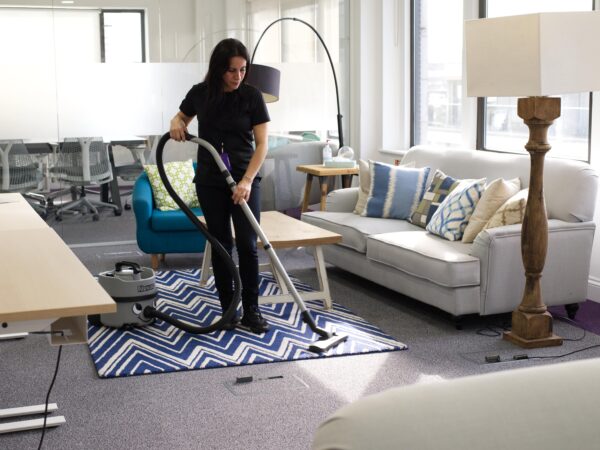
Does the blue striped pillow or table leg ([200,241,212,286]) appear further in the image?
the blue striped pillow

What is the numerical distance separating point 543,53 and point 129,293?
226 centimetres

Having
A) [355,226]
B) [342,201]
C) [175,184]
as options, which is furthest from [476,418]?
[175,184]

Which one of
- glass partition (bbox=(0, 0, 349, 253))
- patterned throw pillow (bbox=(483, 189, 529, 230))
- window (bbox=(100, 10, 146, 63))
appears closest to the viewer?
patterned throw pillow (bbox=(483, 189, 529, 230))

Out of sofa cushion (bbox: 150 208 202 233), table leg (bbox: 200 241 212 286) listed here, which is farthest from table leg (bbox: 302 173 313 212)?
table leg (bbox: 200 241 212 286)

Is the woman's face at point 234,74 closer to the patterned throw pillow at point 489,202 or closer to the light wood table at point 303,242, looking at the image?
the light wood table at point 303,242

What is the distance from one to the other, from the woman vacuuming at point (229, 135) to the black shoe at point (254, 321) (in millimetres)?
15

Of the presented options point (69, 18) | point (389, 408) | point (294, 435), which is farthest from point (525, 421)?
point (69, 18)

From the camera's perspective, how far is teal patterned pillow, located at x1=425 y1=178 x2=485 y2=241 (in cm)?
477

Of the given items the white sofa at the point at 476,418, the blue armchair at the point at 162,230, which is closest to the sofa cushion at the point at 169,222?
the blue armchair at the point at 162,230

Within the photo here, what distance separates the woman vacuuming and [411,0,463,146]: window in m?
2.61

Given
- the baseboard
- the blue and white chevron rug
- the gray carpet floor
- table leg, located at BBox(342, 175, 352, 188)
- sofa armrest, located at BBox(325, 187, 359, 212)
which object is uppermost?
table leg, located at BBox(342, 175, 352, 188)

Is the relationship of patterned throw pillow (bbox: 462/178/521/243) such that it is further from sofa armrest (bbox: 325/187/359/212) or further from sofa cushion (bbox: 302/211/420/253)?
sofa armrest (bbox: 325/187/359/212)

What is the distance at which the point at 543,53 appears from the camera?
370 centimetres

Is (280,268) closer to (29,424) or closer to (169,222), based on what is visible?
(29,424)
